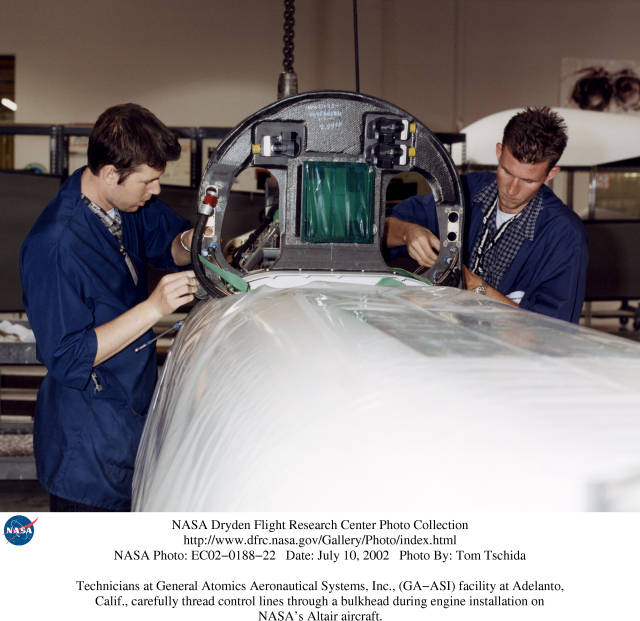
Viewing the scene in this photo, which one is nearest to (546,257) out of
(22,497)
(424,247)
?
(424,247)

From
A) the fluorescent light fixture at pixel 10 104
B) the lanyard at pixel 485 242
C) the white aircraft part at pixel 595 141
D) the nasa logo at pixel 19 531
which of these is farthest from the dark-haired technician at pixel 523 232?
the fluorescent light fixture at pixel 10 104

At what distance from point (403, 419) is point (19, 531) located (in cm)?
32

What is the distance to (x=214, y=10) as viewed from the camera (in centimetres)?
732

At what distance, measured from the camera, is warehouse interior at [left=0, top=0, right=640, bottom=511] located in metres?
7.20

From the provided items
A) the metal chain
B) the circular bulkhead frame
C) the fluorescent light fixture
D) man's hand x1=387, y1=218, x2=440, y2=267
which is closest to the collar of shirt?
man's hand x1=387, y1=218, x2=440, y2=267

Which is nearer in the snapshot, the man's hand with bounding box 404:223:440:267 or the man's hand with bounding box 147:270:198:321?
the man's hand with bounding box 147:270:198:321

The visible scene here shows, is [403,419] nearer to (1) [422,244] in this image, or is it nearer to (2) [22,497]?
(1) [422,244]

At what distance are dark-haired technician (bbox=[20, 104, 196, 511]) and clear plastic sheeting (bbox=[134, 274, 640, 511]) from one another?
0.38 m

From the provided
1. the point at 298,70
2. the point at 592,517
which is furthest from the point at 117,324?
the point at 298,70

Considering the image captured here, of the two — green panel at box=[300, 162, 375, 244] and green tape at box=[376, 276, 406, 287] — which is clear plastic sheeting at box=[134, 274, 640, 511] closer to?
green tape at box=[376, 276, 406, 287]

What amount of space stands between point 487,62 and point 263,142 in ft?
23.3

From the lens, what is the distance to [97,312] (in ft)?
4.01

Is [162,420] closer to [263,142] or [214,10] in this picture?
[263,142]

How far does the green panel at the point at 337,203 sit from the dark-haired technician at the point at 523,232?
0.21 meters
